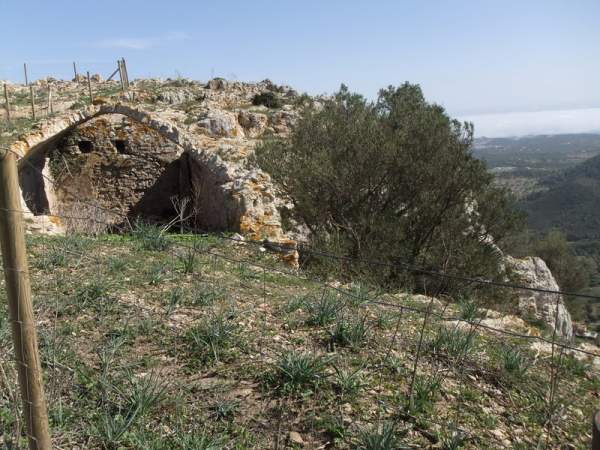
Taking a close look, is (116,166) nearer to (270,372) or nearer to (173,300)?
(173,300)

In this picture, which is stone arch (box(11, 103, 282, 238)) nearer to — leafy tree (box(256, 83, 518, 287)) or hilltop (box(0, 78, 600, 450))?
hilltop (box(0, 78, 600, 450))

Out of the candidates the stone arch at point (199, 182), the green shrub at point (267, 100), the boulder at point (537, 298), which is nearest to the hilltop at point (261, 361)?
the stone arch at point (199, 182)

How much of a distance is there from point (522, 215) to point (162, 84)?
2080 centimetres

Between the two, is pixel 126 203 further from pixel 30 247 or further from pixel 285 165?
pixel 30 247

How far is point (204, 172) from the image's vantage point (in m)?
11.8

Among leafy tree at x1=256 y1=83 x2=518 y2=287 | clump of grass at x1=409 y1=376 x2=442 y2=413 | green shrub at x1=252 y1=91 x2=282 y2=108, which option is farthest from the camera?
green shrub at x1=252 y1=91 x2=282 y2=108

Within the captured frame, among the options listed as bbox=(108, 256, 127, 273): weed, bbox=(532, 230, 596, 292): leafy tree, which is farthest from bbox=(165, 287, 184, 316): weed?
bbox=(532, 230, 596, 292): leafy tree

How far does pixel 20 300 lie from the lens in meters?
2.20

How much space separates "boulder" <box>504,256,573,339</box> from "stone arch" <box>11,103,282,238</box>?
6.29m

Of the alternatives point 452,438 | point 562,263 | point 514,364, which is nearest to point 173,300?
point 452,438

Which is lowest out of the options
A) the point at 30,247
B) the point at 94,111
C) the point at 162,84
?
the point at 30,247

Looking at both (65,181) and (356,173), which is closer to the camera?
(356,173)

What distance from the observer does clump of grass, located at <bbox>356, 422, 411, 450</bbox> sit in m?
2.90

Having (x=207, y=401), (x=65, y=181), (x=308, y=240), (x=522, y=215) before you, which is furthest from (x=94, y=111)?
(x=522, y=215)
